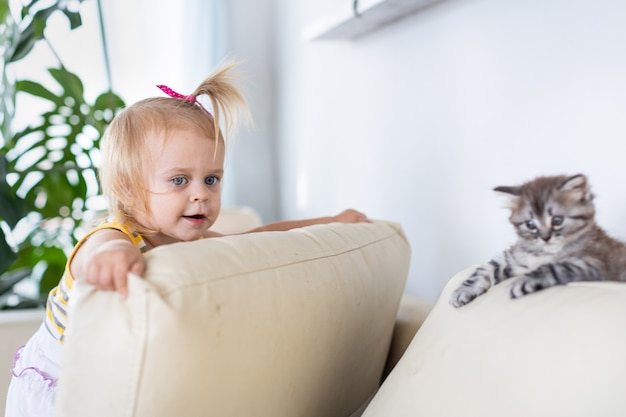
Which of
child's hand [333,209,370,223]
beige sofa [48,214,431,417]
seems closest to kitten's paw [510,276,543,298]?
beige sofa [48,214,431,417]

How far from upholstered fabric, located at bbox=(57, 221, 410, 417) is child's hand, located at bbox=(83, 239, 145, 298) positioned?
10mm

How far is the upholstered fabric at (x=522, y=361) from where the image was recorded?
0.60 meters

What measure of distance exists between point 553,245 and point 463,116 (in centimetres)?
61

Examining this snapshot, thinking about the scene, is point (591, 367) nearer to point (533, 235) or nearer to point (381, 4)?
point (533, 235)

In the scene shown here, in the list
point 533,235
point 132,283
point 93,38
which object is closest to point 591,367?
point 533,235

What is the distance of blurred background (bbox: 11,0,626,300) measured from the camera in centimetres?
107

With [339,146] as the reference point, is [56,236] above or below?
below

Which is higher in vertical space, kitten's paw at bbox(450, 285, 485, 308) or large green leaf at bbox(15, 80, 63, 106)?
large green leaf at bbox(15, 80, 63, 106)

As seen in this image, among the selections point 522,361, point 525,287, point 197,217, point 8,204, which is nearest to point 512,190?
point 525,287

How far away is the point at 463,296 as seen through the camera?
31.1 inches

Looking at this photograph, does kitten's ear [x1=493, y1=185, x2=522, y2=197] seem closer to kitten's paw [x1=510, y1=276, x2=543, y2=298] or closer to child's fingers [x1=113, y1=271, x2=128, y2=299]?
kitten's paw [x1=510, y1=276, x2=543, y2=298]

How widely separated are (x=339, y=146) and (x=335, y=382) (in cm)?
117

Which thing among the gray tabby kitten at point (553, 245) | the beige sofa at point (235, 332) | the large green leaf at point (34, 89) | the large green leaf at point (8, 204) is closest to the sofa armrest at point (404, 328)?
the beige sofa at point (235, 332)

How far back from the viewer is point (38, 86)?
1.82 metres
